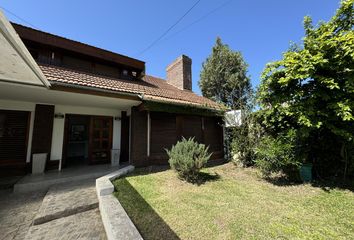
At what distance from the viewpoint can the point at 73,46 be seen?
23.8 ft

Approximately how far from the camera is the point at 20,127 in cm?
618

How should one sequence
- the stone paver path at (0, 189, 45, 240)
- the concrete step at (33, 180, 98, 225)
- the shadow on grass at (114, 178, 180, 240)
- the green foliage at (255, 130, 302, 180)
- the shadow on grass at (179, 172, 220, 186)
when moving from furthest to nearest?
the shadow on grass at (179, 172, 220, 186)
the green foliage at (255, 130, 302, 180)
the concrete step at (33, 180, 98, 225)
the stone paver path at (0, 189, 45, 240)
the shadow on grass at (114, 178, 180, 240)

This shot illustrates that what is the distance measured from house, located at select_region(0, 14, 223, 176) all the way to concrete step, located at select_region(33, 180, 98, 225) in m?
2.31

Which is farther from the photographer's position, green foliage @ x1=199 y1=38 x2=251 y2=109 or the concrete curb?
green foliage @ x1=199 y1=38 x2=251 y2=109

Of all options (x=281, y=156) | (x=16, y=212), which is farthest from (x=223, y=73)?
(x=16, y=212)

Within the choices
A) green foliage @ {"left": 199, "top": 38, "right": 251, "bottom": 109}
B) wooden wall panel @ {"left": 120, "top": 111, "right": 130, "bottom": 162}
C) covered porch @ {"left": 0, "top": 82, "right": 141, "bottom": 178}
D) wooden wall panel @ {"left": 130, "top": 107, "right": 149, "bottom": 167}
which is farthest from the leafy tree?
green foliage @ {"left": 199, "top": 38, "right": 251, "bottom": 109}

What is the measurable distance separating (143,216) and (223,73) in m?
18.7

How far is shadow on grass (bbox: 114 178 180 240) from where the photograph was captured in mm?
2482

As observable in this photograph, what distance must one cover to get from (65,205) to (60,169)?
384 centimetres

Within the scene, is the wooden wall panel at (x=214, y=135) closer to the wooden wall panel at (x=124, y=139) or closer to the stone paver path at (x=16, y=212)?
the wooden wall panel at (x=124, y=139)

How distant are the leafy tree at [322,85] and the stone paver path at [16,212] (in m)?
6.96

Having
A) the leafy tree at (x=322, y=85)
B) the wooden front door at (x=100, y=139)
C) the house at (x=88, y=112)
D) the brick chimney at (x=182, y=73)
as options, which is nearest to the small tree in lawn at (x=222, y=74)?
the brick chimney at (x=182, y=73)

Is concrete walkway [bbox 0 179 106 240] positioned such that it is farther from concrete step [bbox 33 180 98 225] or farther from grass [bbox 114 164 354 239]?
Result: grass [bbox 114 164 354 239]

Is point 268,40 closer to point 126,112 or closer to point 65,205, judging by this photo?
point 126,112
